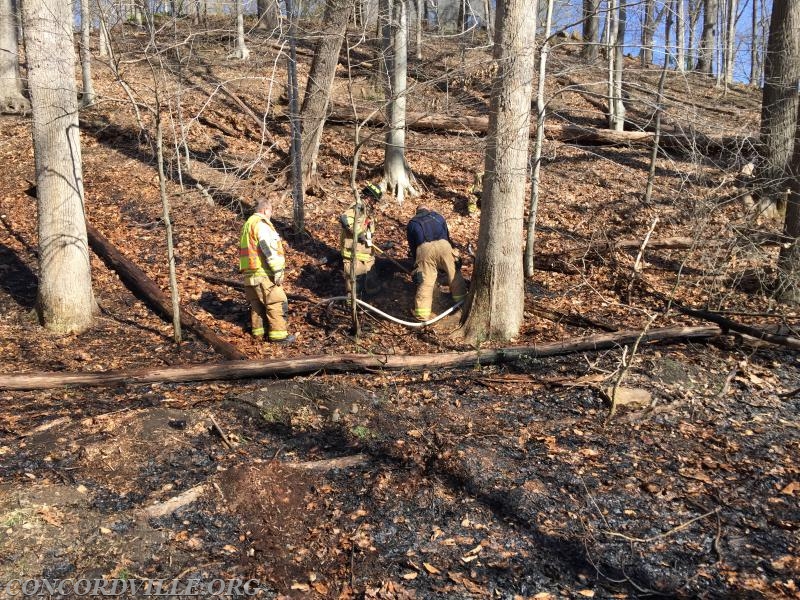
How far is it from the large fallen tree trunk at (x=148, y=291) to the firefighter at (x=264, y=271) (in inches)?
26.1

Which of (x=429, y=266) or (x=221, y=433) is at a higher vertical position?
(x=429, y=266)

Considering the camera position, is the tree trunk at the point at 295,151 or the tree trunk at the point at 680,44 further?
the tree trunk at the point at 295,151

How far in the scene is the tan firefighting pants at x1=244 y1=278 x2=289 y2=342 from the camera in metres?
8.66

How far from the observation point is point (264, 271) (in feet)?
28.3

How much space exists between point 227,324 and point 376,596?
229 inches

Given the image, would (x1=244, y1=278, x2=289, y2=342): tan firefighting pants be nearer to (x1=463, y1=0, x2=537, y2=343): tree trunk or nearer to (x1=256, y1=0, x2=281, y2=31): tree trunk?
(x1=463, y1=0, x2=537, y2=343): tree trunk

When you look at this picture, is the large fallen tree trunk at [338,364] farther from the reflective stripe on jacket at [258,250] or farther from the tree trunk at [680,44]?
the tree trunk at [680,44]

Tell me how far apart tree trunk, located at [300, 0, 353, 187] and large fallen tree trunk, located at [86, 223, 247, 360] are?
353cm

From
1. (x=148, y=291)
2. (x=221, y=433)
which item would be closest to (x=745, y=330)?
(x=221, y=433)

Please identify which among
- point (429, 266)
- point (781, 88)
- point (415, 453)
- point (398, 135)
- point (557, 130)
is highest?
point (781, 88)

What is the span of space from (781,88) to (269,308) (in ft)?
31.5

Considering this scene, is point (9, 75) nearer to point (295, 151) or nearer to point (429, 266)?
point (295, 151)

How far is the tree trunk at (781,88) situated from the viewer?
11219mm

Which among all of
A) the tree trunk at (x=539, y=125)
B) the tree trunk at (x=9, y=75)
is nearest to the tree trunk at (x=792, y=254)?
→ the tree trunk at (x=539, y=125)
